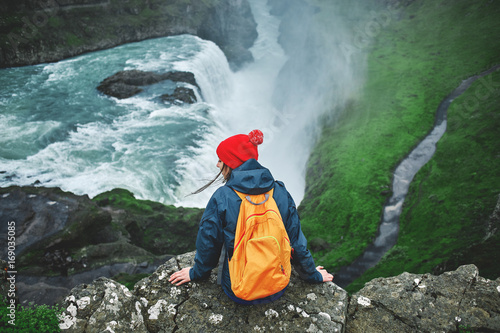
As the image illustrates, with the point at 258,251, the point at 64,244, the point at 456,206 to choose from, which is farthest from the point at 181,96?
the point at 258,251

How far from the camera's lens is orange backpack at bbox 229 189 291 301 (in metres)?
3.74

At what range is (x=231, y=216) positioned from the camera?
13.1 ft

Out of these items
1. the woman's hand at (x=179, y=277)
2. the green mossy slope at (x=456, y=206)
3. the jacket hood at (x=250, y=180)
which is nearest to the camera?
the jacket hood at (x=250, y=180)

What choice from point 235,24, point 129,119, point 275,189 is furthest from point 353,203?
point 235,24

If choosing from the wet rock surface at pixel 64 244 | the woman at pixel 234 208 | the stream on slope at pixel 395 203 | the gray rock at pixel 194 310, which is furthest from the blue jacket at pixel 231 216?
the stream on slope at pixel 395 203

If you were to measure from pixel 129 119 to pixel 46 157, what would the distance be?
8.94 metres

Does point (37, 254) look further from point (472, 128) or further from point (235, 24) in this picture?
point (235, 24)

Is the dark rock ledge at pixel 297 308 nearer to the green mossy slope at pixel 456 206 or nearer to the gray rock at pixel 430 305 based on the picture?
the gray rock at pixel 430 305

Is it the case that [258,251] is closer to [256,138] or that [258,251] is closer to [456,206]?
[256,138]

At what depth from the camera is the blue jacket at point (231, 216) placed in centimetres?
400

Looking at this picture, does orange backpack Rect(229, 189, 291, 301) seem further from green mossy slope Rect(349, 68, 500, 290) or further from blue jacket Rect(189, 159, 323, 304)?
green mossy slope Rect(349, 68, 500, 290)

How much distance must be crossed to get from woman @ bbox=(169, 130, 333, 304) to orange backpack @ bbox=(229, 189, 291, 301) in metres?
0.16

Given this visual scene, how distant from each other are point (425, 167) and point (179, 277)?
2239 cm

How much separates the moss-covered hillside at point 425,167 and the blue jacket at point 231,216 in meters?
5.69
